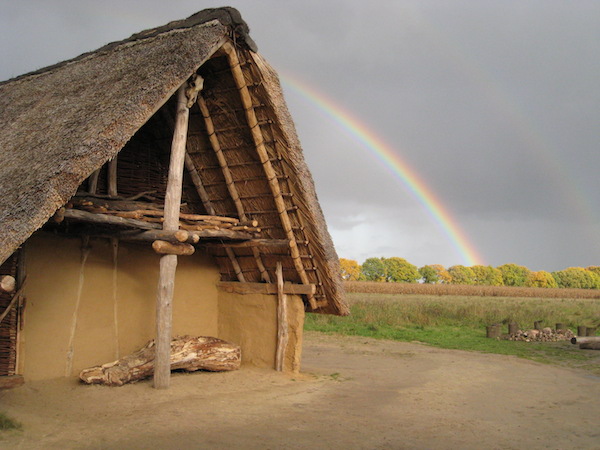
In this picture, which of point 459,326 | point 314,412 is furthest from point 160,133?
point 459,326

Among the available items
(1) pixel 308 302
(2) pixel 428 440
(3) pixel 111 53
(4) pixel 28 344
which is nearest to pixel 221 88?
(3) pixel 111 53

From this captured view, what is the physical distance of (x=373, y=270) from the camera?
83812 mm

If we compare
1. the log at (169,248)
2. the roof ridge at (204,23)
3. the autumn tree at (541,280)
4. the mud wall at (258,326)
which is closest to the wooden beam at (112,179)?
the log at (169,248)

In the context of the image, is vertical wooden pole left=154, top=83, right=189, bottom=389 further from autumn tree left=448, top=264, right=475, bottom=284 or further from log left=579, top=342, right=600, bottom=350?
autumn tree left=448, top=264, right=475, bottom=284

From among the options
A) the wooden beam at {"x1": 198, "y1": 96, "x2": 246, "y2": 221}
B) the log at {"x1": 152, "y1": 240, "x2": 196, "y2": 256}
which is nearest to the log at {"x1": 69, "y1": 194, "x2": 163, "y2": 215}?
the log at {"x1": 152, "y1": 240, "x2": 196, "y2": 256}

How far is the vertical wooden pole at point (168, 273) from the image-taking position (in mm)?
6652

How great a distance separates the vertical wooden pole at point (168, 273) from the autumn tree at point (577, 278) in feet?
265

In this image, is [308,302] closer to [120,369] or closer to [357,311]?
[120,369]

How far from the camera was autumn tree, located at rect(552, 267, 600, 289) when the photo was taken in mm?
77062

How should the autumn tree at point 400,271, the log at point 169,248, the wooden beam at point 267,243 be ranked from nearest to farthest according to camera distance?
the log at point 169,248, the wooden beam at point 267,243, the autumn tree at point 400,271

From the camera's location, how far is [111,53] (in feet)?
26.9

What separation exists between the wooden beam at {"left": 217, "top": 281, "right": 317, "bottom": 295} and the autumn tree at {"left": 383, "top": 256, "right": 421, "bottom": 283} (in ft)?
240

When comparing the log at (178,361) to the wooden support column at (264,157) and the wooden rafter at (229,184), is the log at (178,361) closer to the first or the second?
the wooden rafter at (229,184)

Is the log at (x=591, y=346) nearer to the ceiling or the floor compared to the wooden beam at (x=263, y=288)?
nearer to the floor
